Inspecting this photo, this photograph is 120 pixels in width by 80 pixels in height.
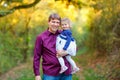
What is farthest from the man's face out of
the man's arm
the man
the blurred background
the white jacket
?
the blurred background

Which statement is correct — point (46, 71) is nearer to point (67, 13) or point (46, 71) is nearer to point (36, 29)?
point (67, 13)

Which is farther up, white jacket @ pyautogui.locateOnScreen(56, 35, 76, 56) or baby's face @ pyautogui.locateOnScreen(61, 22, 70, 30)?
baby's face @ pyautogui.locateOnScreen(61, 22, 70, 30)

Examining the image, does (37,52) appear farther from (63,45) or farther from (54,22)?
(54,22)

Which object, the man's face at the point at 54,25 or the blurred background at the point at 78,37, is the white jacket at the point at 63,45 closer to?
the man's face at the point at 54,25

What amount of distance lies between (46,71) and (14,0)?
36.0 ft

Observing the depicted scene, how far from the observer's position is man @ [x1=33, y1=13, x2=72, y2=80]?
5.99 metres

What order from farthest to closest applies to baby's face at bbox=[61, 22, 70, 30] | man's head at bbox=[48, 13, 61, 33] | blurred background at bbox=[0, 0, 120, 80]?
blurred background at bbox=[0, 0, 120, 80] < baby's face at bbox=[61, 22, 70, 30] < man's head at bbox=[48, 13, 61, 33]

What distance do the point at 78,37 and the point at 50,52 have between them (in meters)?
23.7

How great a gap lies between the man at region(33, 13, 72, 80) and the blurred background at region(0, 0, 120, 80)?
212 inches

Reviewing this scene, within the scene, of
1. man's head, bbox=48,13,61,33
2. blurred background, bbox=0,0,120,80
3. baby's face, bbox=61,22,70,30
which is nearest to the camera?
man's head, bbox=48,13,61,33

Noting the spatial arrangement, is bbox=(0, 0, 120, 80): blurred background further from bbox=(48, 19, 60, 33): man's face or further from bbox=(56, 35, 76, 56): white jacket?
bbox=(48, 19, 60, 33): man's face

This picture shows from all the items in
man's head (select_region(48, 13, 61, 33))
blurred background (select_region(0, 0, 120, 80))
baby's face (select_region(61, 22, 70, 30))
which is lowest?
blurred background (select_region(0, 0, 120, 80))

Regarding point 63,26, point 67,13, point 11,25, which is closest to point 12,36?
point 11,25

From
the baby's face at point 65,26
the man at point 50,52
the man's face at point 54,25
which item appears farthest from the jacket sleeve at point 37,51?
the baby's face at point 65,26
